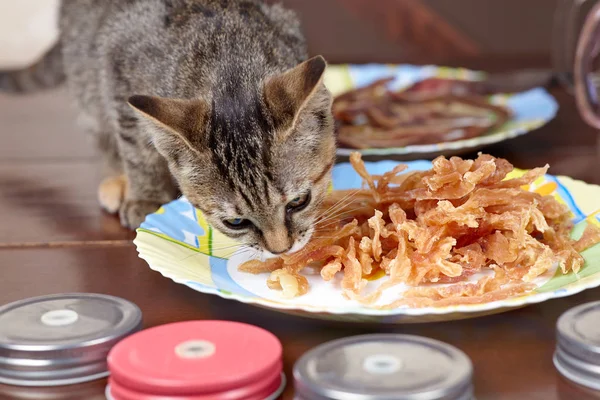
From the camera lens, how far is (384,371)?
763 millimetres

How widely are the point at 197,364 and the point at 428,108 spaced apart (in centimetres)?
130

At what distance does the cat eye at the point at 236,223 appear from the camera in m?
1.26

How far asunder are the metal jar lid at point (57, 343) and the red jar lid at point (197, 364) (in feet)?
0.17

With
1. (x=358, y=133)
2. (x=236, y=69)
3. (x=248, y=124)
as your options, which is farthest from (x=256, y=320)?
(x=358, y=133)

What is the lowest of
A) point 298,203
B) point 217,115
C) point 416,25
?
point 416,25

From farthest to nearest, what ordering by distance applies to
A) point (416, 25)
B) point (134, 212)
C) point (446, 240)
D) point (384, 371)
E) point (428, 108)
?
point (416, 25) → point (428, 108) → point (134, 212) → point (446, 240) → point (384, 371)

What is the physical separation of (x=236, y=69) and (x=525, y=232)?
546 millimetres

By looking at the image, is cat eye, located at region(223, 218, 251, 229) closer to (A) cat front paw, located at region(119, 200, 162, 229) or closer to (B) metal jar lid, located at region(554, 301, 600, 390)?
(A) cat front paw, located at region(119, 200, 162, 229)

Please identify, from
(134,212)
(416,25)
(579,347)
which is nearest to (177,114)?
(134,212)

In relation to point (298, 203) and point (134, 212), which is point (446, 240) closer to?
point (298, 203)

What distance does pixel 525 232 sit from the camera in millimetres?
1121

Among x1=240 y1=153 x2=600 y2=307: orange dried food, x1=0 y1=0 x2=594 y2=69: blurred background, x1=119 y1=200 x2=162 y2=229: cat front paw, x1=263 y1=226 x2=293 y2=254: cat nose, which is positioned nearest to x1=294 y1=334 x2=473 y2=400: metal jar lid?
x1=240 y1=153 x2=600 y2=307: orange dried food

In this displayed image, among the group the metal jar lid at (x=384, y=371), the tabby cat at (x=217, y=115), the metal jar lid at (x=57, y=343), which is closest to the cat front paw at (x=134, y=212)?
the tabby cat at (x=217, y=115)

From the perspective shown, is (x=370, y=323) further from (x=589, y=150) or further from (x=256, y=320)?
(x=589, y=150)
